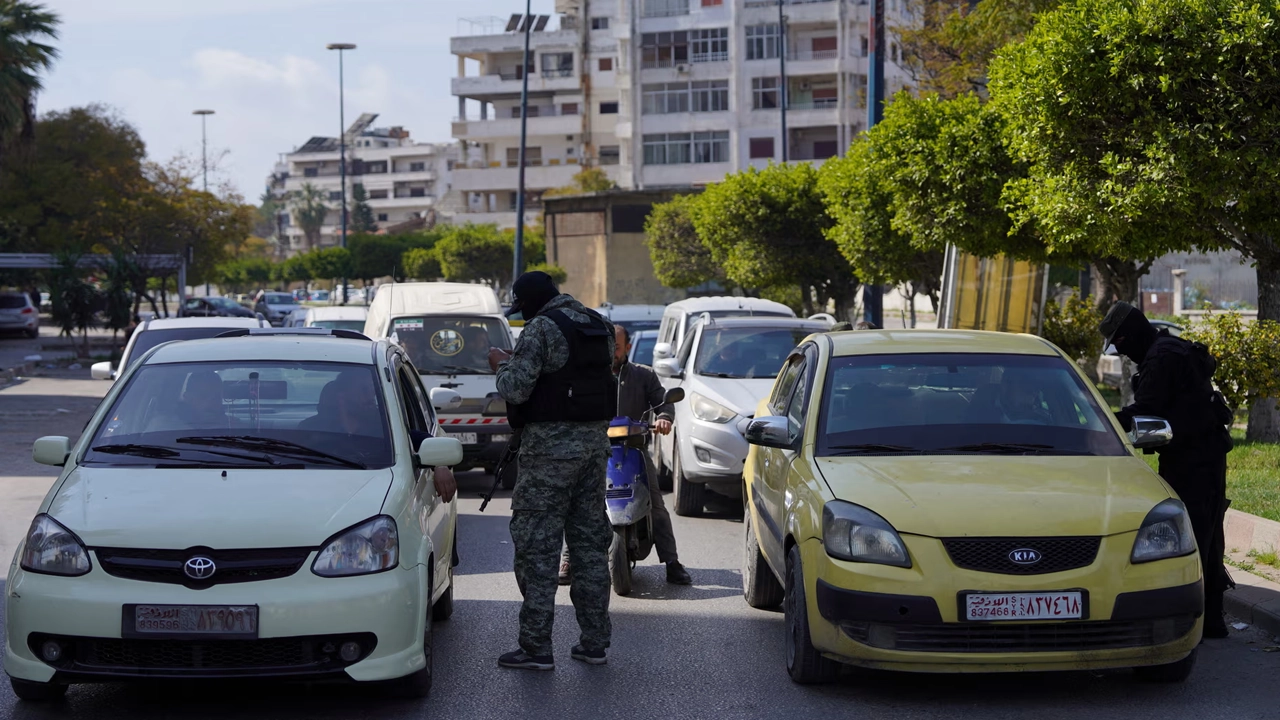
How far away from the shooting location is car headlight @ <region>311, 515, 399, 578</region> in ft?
18.9

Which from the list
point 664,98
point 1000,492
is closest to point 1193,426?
point 1000,492

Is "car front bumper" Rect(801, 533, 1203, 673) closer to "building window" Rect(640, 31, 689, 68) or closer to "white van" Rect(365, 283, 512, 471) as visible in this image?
"white van" Rect(365, 283, 512, 471)

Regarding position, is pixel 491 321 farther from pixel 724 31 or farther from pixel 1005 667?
pixel 724 31

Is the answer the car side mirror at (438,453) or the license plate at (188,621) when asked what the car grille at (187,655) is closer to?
the license plate at (188,621)

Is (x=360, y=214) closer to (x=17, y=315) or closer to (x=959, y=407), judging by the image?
(x=17, y=315)

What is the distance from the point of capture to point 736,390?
41.4 feet

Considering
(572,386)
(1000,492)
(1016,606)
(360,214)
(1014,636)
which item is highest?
(360,214)

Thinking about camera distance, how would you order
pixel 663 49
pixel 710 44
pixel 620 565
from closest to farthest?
pixel 620 565, pixel 710 44, pixel 663 49

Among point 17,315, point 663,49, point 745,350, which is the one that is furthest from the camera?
point 663,49

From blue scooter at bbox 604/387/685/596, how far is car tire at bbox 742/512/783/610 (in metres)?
0.67

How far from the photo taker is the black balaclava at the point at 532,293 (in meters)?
6.81

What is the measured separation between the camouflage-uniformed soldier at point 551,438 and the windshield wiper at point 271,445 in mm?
792

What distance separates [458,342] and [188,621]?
944 cm

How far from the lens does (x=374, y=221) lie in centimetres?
13588
